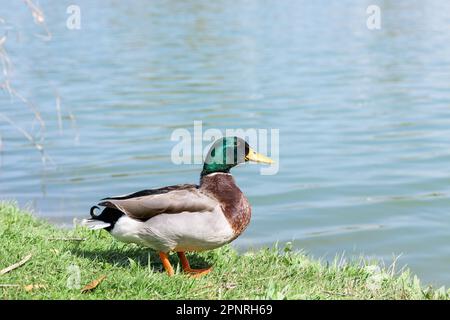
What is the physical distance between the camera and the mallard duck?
4898 mm

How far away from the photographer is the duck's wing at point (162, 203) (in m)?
4.96

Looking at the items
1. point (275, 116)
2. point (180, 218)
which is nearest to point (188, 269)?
point (180, 218)

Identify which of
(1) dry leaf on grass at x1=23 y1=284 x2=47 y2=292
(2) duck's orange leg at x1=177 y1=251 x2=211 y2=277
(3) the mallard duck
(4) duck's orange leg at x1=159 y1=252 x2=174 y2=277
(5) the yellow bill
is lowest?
(2) duck's orange leg at x1=177 y1=251 x2=211 y2=277

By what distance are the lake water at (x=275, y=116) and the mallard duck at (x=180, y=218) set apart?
79cm

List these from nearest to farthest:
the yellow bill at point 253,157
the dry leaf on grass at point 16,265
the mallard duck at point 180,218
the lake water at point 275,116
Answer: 1. the dry leaf on grass at point 16,265
2. the mallard duck at point 180,218
3. the yellow bill at point 253,157
4. the lake water at point 275,116

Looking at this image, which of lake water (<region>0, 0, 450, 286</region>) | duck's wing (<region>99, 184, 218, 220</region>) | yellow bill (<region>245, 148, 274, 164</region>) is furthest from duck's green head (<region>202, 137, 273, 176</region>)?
lake water (<region>0, 0, 450, 286</region>)

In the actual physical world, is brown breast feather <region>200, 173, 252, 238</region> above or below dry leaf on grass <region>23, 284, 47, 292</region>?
above

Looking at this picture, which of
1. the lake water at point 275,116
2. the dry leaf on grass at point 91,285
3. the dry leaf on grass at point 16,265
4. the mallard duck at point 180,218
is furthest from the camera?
the lake water at point 275,116

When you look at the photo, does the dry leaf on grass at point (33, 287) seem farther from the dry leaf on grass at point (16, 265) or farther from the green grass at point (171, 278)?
the dry leaf on grass at point (16, 265)

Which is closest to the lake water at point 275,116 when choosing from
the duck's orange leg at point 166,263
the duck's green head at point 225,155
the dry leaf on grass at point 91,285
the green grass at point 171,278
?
the green grass at point 171,278

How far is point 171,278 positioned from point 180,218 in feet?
1.27

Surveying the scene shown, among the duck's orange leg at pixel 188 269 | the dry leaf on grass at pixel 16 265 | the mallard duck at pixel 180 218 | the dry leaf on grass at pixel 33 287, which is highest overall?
the mallard duck at pixel 180 218

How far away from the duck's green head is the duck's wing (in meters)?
0.25

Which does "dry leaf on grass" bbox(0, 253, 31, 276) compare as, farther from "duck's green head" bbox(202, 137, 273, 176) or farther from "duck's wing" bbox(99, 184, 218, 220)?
"duck's green head" bbox(202, 137, 273, 176)
